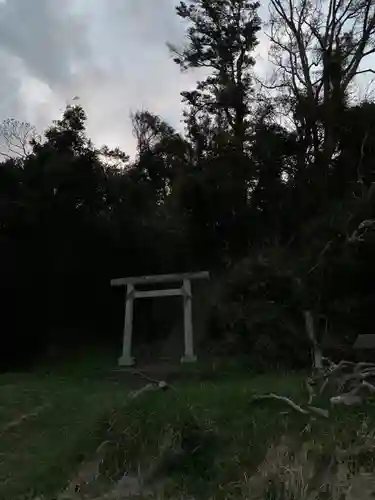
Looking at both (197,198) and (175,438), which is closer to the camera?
(175,438)

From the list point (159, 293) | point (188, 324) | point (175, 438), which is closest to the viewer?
point (175, 438)

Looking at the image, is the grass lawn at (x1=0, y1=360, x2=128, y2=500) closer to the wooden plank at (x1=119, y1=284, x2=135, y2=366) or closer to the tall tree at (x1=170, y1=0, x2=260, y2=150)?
the wooden plank at (x1=119, y1=284, x2=135, y2=366)

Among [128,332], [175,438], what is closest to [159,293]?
[128,332]

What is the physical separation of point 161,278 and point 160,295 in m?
0.30

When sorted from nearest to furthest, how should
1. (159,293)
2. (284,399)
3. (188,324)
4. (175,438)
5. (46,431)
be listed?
(175,438), (284,399), (46,431), (188,324), (159,293)

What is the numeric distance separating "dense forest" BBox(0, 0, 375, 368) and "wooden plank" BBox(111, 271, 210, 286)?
1.10 feet

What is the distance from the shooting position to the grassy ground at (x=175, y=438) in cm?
516

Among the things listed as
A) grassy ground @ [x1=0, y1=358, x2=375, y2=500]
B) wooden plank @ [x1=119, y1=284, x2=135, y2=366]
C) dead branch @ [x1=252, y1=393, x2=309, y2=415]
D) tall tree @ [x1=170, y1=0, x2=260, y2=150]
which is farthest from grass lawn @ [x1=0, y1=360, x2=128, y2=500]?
tall tree @ [x1=170, y1=0, x2=260, y2=150]

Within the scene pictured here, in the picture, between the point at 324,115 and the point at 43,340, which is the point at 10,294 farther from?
the point at 324,115

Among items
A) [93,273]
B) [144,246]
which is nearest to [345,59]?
[144,246]

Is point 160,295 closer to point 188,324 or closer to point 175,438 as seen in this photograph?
point 188,324

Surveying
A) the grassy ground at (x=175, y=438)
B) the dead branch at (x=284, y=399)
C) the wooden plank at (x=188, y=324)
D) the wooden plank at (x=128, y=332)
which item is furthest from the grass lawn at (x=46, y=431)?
the wooden plank at (x=128, y=332)

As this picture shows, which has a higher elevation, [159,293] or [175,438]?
[159,293]

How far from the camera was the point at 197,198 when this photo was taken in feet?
40.1
